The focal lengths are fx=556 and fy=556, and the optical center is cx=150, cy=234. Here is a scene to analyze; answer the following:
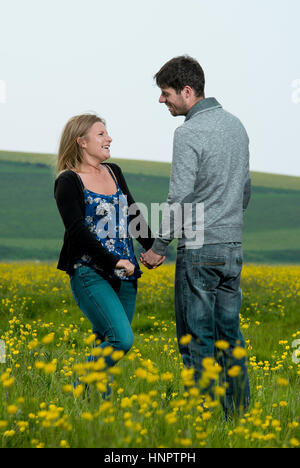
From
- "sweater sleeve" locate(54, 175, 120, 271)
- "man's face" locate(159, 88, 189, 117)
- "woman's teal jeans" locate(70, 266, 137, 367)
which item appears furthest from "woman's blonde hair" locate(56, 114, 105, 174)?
"woman's teal jeans" locate(70, 266, 137, 367)

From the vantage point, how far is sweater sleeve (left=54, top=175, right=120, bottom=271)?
4.18 meters

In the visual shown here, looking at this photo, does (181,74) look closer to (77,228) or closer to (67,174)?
(67,174)

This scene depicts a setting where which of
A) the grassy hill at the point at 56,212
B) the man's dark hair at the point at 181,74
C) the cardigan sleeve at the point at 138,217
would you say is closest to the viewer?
the man's dark hair at the point at 181,74

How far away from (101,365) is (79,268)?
63.4 inches

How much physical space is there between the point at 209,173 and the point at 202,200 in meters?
0.20

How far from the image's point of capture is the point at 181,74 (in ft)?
13.1

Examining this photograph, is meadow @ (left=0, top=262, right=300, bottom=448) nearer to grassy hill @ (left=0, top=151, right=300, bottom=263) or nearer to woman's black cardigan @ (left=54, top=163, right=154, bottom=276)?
woman's black cardigan @ (left=54, top=163, right=154, bottom=276)

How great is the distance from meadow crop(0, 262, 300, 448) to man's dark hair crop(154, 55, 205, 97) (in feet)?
6.40

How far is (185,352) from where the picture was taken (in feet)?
13.3

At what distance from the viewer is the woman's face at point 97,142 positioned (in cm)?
456

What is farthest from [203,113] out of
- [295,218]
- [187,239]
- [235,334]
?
[295,218]
